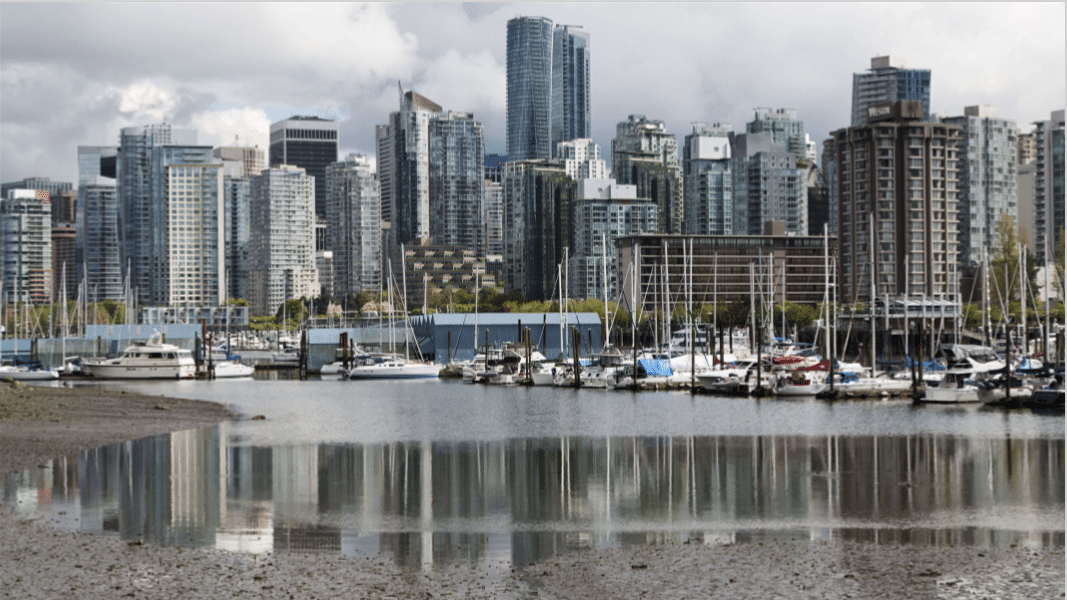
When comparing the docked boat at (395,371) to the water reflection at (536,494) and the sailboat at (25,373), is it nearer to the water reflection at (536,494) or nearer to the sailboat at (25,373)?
the sailboat at (25,373)

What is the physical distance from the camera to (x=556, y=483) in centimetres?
4153

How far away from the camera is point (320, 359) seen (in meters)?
155

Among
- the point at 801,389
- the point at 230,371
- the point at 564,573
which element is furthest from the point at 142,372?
Answer: the point at 564,573

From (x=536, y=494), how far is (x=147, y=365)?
89298mm

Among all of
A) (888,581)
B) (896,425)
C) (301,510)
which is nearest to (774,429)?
(896,425)

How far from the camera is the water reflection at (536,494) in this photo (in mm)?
30844

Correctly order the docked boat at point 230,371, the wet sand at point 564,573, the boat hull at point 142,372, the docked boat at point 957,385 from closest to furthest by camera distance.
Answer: the wet sand at point 564,573, the docked boat at point 957,385, the boat hull at point 142,372, the docked boat at point 230,371

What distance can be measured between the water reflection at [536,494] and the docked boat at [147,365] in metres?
68.1

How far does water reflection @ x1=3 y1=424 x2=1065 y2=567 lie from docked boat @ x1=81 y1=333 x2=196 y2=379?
223 feet

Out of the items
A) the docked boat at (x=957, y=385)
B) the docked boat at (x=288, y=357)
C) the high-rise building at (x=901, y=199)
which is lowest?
the docked boat at (x=288, y=357)

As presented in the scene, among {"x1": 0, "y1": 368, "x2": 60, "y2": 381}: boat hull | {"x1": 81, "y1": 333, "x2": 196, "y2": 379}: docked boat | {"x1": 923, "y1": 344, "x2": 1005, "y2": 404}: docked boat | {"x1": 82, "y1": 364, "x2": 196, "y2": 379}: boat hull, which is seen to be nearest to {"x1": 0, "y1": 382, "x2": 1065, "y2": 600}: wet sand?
{"x1": 923, "y1": 344, "x2": 1005, "y2": 404}: docked boat

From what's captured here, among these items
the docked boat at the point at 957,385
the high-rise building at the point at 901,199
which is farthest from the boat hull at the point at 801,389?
the high-rise building at the point at 901,199

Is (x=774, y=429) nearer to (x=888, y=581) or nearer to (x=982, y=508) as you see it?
(x=982, y=508)

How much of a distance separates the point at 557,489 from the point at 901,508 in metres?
10.7
